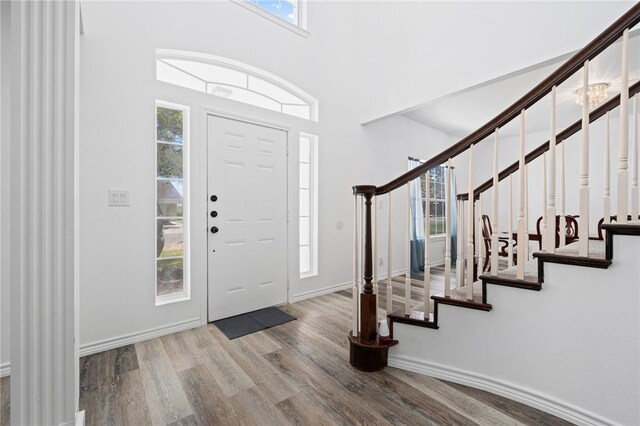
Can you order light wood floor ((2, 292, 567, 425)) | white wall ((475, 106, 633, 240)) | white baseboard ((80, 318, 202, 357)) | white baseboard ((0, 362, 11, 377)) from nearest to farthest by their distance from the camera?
light wood floor ((2, 292, 567, 425)) → white baseboard ((0, 362, 11, 377)) → white baseboard ((80, 318, 202, 357)) → white wall ((475, 106, 633, 240))

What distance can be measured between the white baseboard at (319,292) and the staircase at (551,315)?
57.3 inches

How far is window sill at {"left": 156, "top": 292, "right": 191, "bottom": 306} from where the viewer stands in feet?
8.17

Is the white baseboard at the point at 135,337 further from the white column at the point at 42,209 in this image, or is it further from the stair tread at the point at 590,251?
the stair tread at the point at 590,251

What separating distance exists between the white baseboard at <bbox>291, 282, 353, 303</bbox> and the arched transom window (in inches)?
84.5

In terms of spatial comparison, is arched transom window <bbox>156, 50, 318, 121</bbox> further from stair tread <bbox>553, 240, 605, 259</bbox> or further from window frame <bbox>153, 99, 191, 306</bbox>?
stair tread <bbox>553, 240, 605, 259</bbox>

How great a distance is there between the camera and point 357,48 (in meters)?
3.94

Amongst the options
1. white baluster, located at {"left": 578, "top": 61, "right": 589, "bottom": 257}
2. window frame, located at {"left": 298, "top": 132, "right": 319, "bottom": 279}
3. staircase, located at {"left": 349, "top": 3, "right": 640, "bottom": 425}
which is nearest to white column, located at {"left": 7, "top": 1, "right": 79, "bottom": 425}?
staircase, located at {"left": 349, "top": 3, "right": 640, "bottom": 425}

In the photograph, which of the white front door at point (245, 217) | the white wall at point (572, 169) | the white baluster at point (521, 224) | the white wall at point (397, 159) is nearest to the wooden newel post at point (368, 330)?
the white baluster at point (521, 224)

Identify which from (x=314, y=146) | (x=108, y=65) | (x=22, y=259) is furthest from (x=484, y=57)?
(x=22, y=259)

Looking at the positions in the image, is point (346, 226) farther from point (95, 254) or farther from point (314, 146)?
point (95, 254)

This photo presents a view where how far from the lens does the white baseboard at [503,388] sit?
1.41 meters

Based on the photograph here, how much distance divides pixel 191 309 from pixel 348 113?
3.00 m

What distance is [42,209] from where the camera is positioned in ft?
3.43

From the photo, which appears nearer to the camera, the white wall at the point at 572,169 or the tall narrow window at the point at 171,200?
the tall narrow window at the point at 171,200
